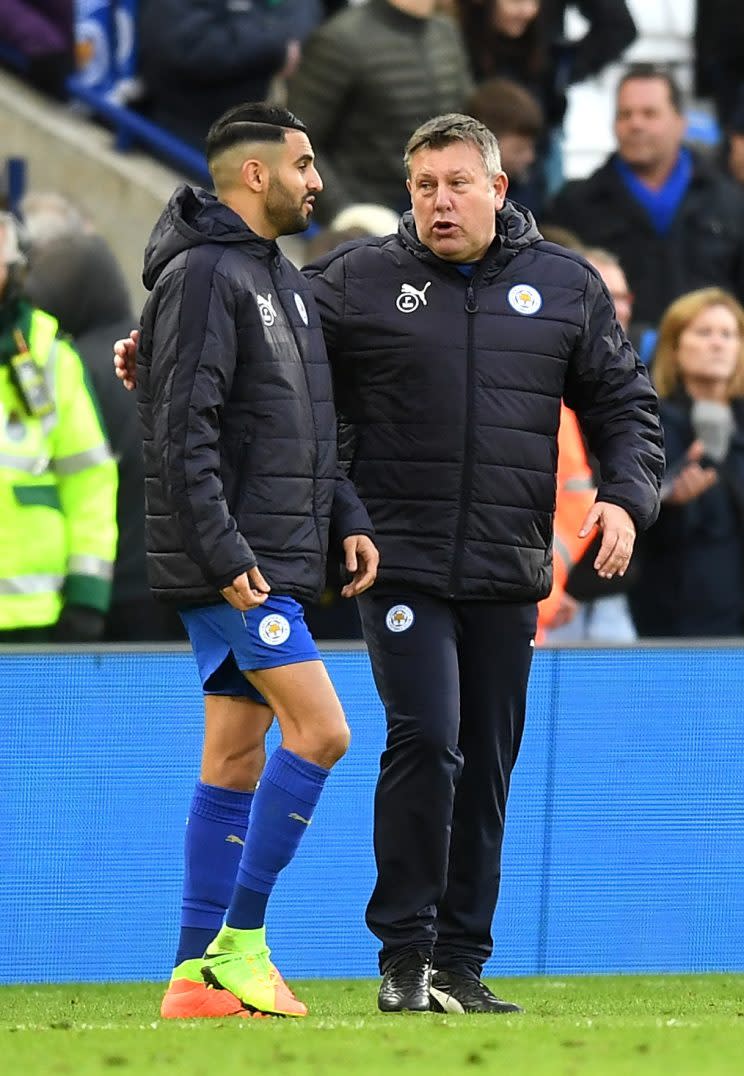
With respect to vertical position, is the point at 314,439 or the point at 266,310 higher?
the point at 266,310

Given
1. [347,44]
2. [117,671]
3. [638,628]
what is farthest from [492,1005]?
[347,44]

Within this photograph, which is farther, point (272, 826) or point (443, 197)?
point (443, 197)

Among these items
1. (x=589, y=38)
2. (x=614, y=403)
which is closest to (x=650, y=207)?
(x=589, y=38)

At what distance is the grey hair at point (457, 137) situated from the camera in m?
6.71

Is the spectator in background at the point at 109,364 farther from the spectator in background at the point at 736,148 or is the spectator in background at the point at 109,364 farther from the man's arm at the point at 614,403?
the spectator in background at the point at 736,148

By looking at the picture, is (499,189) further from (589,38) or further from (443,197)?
(589,38)

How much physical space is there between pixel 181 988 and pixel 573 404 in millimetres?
1829

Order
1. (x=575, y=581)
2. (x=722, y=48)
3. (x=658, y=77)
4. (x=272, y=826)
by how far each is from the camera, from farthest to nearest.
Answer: (x=722, y=48) < (x=658, y=77) < (x=575, y=581) < (x=272, y=826)

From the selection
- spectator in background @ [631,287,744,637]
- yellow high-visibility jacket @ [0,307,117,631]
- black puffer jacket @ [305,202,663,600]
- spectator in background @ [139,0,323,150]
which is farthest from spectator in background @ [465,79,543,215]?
black puffer jacket @ [305,202,663,600]

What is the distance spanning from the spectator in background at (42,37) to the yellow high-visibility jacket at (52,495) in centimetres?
402

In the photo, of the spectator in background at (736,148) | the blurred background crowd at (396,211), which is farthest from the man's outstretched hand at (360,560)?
the spectator in background at (736,148)

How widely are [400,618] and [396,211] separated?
15.7 feet

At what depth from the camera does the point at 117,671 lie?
26.2 feet

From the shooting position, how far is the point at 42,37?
12477 mm
